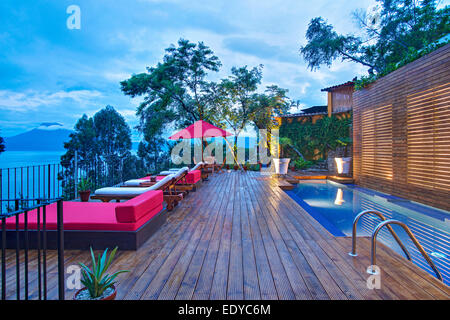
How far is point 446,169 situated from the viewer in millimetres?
5094

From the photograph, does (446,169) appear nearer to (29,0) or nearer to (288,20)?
(288,20)

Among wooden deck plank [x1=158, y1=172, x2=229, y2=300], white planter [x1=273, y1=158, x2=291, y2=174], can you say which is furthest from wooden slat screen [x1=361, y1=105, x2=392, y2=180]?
wooden deck plank [x1=158, y1=172, x2=229, y2=300]

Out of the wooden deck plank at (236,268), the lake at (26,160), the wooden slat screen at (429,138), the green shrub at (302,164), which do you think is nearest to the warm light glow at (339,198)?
the wooden slat screen at (429,138)

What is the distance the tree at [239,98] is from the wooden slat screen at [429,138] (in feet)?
26.7

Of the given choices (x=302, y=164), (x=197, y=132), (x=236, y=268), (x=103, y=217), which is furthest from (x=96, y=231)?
(x=302, y=164)

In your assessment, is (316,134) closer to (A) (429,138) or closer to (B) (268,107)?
(B) (268,107)

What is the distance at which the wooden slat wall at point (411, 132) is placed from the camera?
5270mm

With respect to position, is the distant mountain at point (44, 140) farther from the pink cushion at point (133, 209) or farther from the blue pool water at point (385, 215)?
the blue pool water at point (385, 215)

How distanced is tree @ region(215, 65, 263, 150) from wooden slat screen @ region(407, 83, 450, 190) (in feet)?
26.7

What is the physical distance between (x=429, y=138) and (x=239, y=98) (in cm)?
943

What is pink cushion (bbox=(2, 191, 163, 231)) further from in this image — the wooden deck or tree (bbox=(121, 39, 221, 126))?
tree (bbox=(121, 39, 221, 126))

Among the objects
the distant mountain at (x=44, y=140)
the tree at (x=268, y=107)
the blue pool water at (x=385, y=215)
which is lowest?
the blue pool water at (x=385, y=215)

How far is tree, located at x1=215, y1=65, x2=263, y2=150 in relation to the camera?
13.5 metres
